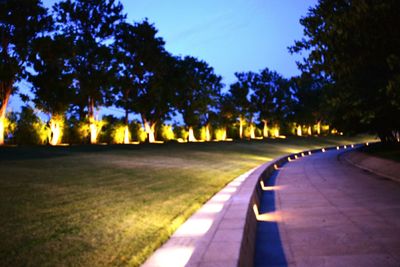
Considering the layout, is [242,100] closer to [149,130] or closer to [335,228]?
[149,130]

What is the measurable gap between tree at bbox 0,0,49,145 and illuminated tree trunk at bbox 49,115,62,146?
339cm

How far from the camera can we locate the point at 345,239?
247 inches

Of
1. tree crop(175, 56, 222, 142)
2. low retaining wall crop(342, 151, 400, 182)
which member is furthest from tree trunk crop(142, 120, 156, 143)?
low retaining wall crop(342, 151, 400, 182)

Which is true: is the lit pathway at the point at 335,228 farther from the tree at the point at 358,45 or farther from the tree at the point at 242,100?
the tree at the point at 242,100

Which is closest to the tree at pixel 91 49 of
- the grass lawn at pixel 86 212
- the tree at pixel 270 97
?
the grass lawn at pixel 86 212

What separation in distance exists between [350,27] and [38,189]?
940cm

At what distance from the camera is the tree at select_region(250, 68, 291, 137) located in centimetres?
6147

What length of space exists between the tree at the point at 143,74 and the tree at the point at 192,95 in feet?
11.3

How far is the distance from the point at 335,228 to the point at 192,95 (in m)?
36.5

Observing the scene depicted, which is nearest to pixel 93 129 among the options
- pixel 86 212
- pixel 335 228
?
pixel 86 212

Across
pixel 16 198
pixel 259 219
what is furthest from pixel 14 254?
pixel 259 219

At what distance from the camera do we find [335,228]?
709 cm

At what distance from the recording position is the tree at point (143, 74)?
35312 mm

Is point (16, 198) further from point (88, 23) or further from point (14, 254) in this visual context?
point (88, 23)
